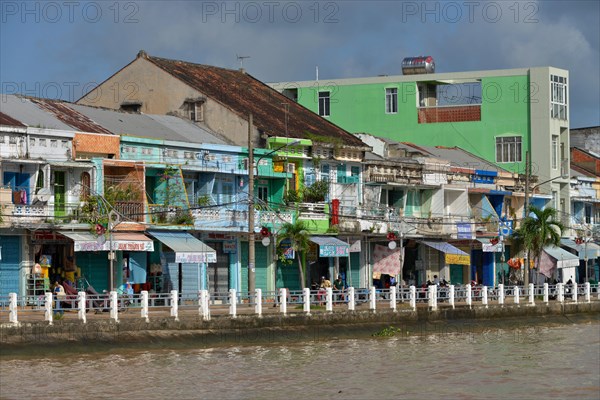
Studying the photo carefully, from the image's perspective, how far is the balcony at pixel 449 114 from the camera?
266 feet

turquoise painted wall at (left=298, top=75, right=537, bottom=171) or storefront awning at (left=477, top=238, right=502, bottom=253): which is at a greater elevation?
turquoise painted wall at (left=298, top=75, right=537, bottom=171)

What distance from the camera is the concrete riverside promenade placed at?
4094 centimetres

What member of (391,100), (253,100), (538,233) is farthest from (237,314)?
(391,100)

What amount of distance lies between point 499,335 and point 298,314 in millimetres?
9131

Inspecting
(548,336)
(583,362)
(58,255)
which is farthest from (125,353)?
(548,336)

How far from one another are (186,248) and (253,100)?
1362cm

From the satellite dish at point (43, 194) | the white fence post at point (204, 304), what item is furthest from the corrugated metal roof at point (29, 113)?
the white fence post at point (204, 304)

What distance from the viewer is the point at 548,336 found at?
174ft

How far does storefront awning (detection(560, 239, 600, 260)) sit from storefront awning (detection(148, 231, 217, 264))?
101 ft

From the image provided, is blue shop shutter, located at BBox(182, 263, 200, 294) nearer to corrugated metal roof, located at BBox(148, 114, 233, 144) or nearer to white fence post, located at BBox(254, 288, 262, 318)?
corrugated metal roof, located at BBox(148, 114, 233, 144)

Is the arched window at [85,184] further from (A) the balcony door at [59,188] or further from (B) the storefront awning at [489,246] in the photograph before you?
(B) the storefront awning at [489,246]

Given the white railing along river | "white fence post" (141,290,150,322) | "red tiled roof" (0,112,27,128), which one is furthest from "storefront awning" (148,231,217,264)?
"white fence post" (141,290,150,322)

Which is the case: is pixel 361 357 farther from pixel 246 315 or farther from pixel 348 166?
pixel 348 166

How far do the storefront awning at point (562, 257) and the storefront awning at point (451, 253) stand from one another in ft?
22.7
